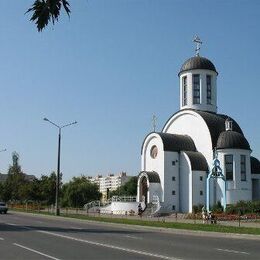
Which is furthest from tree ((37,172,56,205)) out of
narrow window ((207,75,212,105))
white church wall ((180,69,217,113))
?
narrow window ((207,75,212,105))

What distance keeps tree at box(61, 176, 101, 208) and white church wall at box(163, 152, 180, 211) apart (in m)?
34.5

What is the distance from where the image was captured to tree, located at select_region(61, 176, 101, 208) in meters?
87.5

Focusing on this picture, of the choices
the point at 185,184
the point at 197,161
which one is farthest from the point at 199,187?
the point at 197,161

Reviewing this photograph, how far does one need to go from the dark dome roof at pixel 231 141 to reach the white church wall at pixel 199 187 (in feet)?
11.7

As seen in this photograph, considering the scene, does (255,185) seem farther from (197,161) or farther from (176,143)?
(176,143)

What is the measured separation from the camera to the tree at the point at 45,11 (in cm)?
476

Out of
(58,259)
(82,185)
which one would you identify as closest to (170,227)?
(58,259)

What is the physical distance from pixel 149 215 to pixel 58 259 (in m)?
38.3

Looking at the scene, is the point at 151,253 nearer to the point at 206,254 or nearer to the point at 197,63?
the point at 206,254

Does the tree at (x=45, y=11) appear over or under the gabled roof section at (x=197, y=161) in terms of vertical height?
under

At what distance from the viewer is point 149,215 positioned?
51062 mm

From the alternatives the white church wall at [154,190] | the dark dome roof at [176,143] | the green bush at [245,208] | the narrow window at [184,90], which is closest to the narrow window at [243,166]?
the green bush at [245,208]

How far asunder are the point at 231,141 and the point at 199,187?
588 centimetres

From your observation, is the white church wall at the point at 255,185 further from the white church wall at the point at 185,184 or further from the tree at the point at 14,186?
the tree at the point at 14,186
